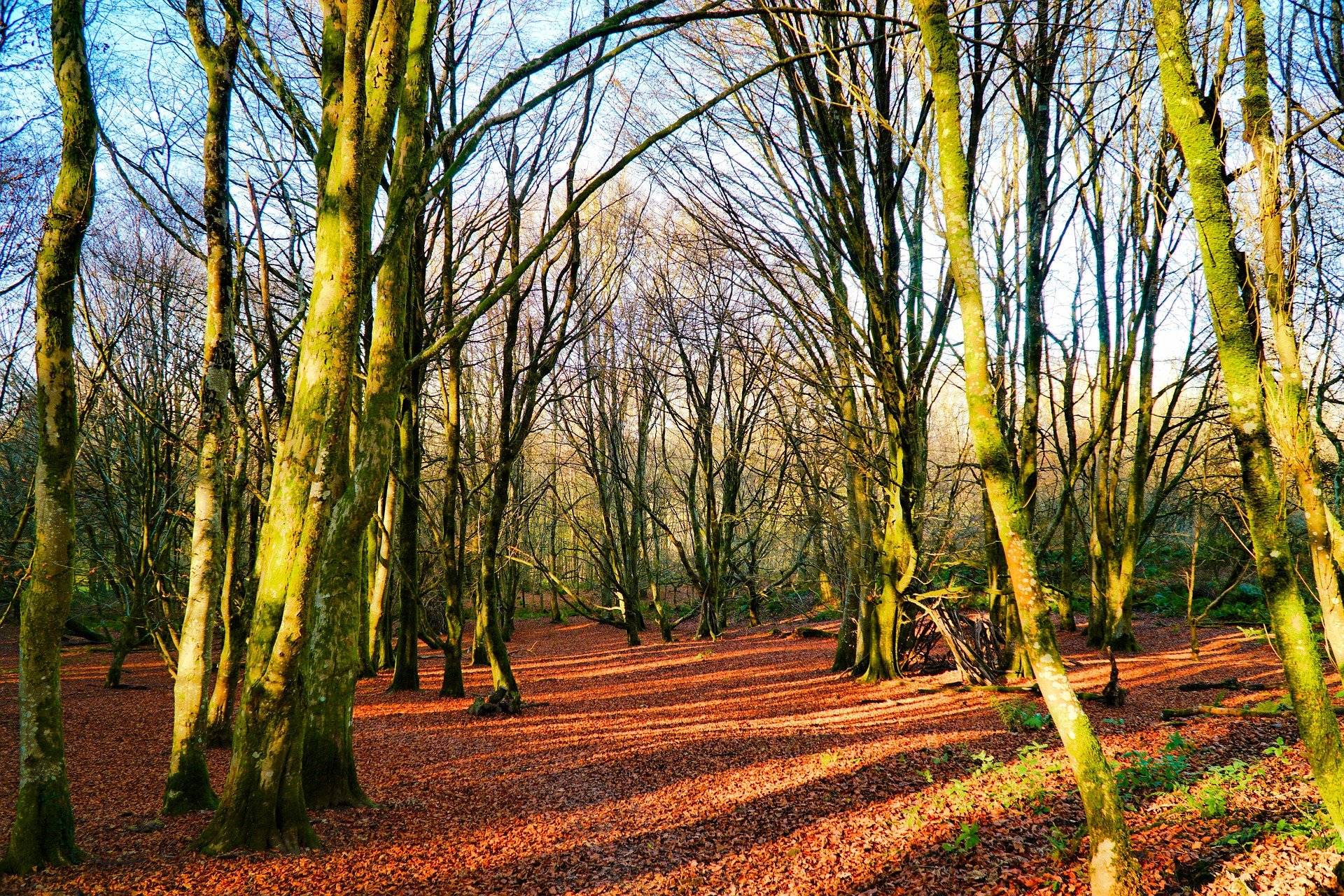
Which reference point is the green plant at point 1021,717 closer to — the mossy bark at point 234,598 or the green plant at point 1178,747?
the green plant at point 1178,747

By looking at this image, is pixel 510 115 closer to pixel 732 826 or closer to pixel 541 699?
pixel 732 826

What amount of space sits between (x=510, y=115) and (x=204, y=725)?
487 centimetres

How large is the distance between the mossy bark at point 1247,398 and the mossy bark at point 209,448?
6.09 metres

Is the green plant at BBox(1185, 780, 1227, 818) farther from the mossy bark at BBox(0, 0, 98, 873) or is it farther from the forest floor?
the mossy bark at BBox(0, 0, 98, 873)

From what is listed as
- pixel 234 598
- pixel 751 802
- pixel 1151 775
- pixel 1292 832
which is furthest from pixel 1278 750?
pixel 234 598

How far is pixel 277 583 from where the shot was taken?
14.1 ft

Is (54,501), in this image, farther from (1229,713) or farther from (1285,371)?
(1229,713)

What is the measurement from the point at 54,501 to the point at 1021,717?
7632 mm

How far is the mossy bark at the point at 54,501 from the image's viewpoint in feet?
12.0

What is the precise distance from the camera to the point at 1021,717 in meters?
6.86

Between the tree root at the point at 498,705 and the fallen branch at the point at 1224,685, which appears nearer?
the fallen branch at the point at 1224,685

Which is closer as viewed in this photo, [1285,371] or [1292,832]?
[1292,832]

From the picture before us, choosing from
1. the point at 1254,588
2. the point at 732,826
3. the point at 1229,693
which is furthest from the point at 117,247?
the point at 1254,588

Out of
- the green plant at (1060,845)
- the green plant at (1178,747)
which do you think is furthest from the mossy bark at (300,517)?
the green plant at (1178,747)
